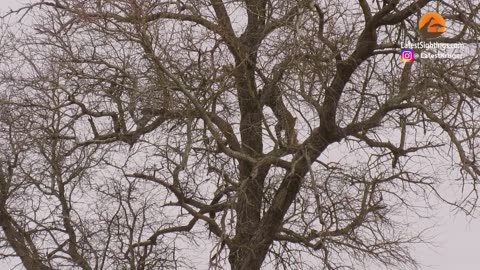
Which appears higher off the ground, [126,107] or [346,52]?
[346,52]

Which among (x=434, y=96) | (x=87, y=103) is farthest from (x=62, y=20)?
(x=434, y=96)

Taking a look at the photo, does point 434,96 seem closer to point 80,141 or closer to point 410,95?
point 410,95

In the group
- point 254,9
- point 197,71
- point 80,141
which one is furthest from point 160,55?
point 80,141

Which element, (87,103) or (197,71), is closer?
(197,71)

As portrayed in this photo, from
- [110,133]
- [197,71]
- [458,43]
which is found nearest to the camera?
[458,43]

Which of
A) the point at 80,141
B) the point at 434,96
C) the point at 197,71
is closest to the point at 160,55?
the point at 197,71

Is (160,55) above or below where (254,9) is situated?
below

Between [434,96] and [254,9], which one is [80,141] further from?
[434,96]

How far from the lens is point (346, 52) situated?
26.8 feet

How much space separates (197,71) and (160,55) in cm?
56

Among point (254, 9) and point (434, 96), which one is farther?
point (254, 9)

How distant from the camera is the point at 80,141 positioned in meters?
9.22

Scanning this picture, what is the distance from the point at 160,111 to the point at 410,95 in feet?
7.31

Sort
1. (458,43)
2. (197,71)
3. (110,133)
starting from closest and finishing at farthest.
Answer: (458,43), (197,71), (110,133)
